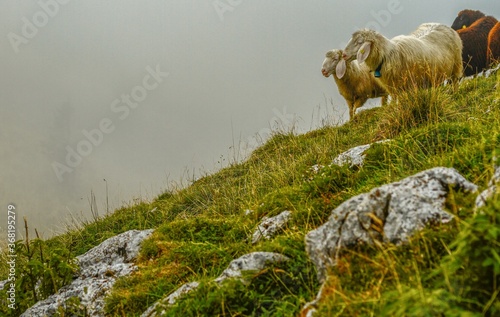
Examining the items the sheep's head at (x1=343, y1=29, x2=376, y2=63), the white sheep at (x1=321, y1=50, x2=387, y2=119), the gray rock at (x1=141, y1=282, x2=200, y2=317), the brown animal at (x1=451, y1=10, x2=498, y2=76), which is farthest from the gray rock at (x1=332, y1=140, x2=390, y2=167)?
A: the brown animal at (x1=451, y1=10, x2=498, y2=76)

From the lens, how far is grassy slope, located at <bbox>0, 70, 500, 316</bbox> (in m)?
2.01

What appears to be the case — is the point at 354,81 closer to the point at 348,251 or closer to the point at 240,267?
the point at 240,267

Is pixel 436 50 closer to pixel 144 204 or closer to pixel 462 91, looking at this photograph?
pixel 462 91

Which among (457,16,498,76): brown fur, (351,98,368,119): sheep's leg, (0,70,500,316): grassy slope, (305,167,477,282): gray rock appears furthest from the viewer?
(457,16,498,76): brown fur

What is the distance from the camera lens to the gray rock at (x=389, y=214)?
2.76 meters

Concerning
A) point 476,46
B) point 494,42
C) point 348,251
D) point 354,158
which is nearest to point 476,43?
point 476,46

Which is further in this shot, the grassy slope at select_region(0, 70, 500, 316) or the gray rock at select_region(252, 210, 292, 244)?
the gray rock at select_region(252, 210, 292, 244)

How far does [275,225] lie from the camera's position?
15.8 feet

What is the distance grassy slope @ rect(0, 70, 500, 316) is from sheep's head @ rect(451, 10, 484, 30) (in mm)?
9423

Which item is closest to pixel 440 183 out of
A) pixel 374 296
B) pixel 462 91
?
pixel 374 296

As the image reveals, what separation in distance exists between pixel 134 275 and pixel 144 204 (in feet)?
19.5

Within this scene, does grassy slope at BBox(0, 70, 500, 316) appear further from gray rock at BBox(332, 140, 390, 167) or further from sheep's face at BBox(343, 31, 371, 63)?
sheep's face at BBox(343, 31, 371, 63)

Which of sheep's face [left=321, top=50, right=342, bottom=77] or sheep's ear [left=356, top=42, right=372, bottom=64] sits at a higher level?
sheep's face [left=321, top=50, right=342, bottom=77]

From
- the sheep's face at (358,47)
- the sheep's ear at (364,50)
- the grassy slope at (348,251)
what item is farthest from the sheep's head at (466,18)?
the sheep's ear at (364,50)
